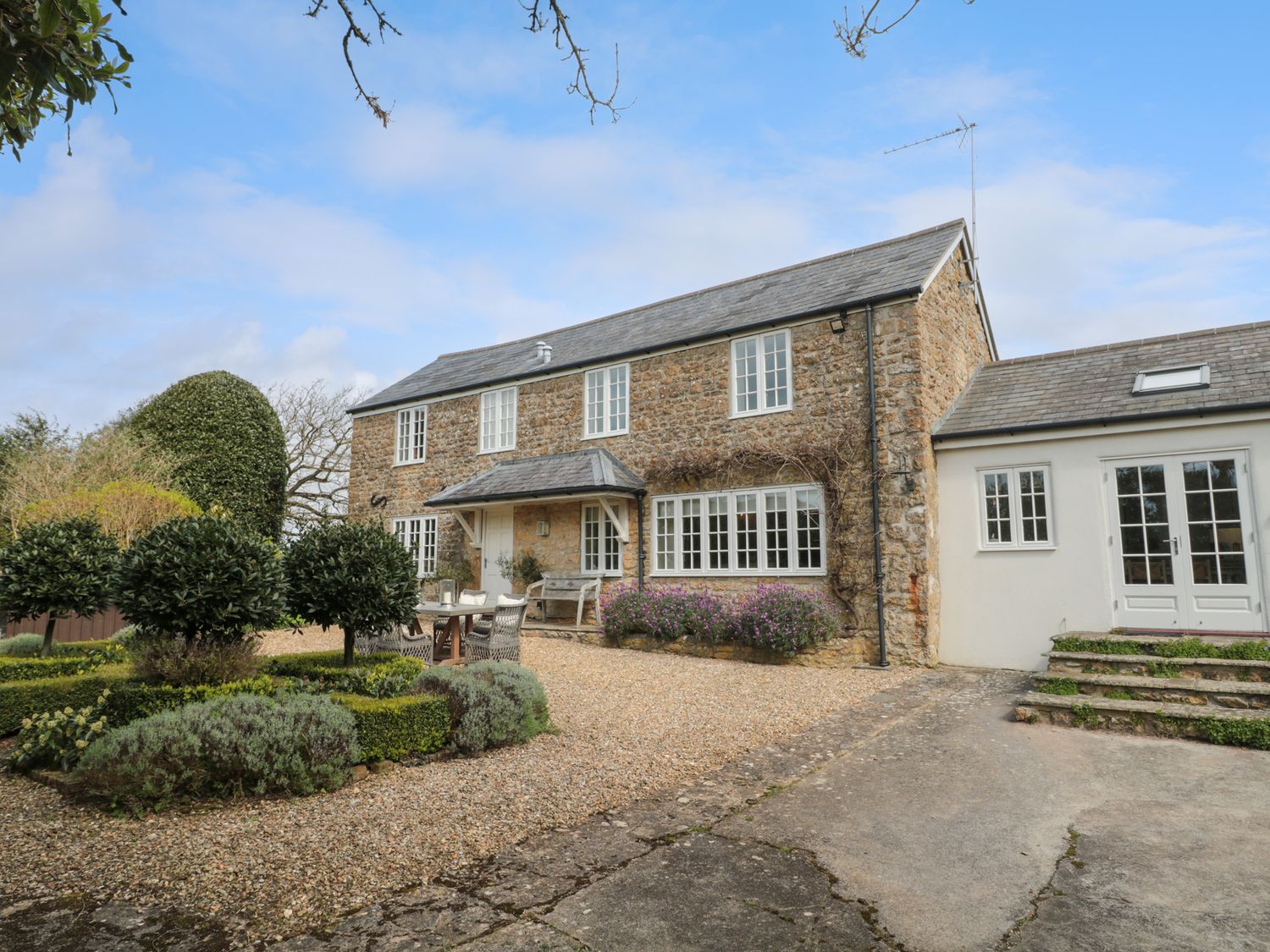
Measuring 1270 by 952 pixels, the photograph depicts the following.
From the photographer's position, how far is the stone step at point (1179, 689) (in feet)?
24.3

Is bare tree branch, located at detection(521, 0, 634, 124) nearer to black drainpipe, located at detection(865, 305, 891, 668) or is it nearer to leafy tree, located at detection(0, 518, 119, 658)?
leafy tree, located at detection(0, 518, 119, 658)

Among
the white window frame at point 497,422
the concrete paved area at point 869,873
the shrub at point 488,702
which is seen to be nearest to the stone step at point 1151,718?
the concrete paved area at point 869,873

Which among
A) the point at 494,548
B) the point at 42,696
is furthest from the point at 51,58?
the point at 494,548

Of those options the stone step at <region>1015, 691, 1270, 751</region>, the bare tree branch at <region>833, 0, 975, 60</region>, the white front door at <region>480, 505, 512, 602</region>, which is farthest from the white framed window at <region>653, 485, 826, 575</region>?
the bare tree branch at <region>833, 0, 975, 60</region>

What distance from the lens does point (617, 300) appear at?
19453 millimetres

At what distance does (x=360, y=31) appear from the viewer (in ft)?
11.0

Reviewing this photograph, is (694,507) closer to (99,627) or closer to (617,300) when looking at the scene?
(617,300)

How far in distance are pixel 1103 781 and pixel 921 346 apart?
7.60 meters

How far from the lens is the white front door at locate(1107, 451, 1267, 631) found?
9.66 m

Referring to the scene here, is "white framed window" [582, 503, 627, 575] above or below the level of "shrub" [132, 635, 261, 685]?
above

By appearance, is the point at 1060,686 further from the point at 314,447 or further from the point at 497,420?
the point at 314,447

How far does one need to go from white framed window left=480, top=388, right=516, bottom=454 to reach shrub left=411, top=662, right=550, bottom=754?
10.7m

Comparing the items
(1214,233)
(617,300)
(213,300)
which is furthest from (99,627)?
(1214,233)

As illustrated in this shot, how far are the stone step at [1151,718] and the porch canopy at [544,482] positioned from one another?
8080 mm
